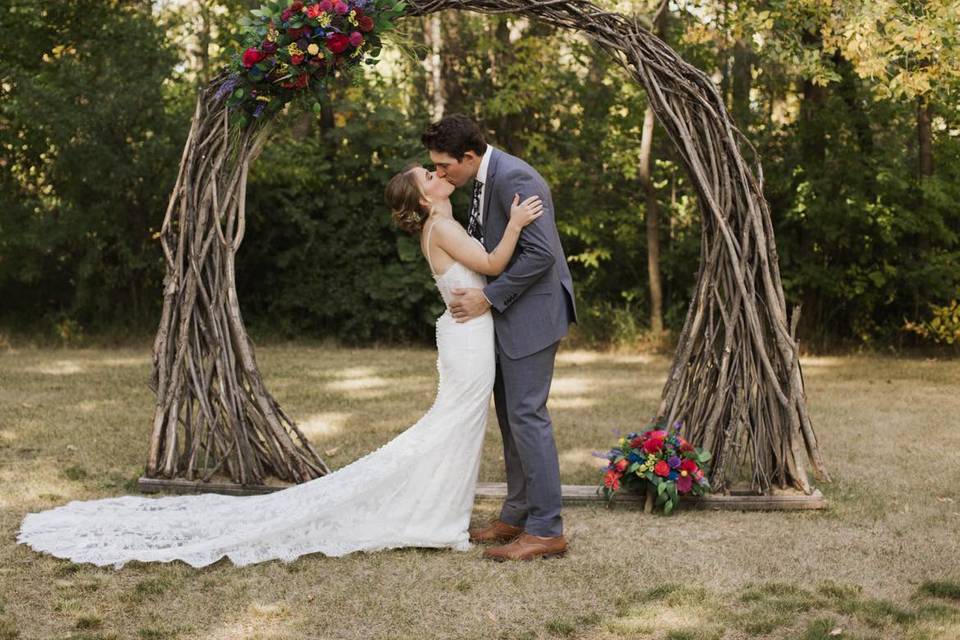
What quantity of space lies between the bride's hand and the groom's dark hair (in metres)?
0.30

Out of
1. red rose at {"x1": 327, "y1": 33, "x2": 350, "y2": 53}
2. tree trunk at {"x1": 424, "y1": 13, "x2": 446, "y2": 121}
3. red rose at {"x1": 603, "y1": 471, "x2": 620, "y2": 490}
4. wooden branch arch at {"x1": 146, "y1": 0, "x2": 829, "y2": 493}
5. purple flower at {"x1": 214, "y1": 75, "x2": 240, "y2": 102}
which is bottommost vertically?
red rose at {"x1": 603, "y1": 471, "x2": 620, "y2": 490}

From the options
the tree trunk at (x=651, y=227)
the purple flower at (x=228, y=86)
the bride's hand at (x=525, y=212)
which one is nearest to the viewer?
the bride's hand at (x=525, y=212)

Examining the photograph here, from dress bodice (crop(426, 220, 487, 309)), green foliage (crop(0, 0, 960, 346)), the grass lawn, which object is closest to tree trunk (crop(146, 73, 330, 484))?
the grass lawn

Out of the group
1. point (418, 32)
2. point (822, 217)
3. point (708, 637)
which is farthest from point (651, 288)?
point (708, 637)

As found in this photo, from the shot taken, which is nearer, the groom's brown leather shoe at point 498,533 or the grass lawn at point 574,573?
the grass lawn at point 574,573

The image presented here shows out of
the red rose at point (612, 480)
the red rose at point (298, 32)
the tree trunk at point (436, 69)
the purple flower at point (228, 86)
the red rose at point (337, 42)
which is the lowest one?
the red rose at point (612, 480)

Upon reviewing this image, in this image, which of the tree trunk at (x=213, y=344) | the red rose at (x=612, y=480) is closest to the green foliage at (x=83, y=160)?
the tree trunk at (x=213, y=344)

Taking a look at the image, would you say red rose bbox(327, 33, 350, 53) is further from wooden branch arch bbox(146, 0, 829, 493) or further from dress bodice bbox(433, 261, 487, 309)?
dress bodice bbox(433, 261, 487, 309)

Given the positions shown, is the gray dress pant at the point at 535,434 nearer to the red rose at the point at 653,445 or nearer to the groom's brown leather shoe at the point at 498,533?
the groom's brown leather shoe at the point at 498,533

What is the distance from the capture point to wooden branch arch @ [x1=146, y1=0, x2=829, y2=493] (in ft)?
16.0

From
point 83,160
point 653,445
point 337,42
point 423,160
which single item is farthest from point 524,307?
point 83,160

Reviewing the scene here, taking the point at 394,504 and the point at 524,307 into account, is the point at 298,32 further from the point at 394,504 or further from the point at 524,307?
the point at 394,504

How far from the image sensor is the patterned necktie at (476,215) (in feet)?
13.8

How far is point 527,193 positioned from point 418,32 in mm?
10267
